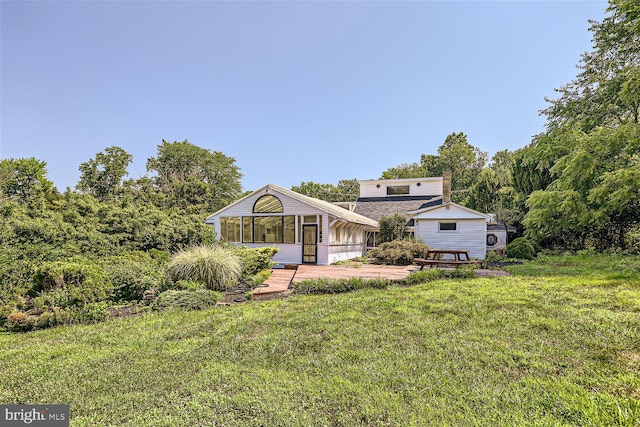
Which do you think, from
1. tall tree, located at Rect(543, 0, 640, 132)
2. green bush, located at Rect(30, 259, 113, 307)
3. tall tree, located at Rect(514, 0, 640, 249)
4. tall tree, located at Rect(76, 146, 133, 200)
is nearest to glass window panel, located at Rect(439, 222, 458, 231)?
tall tree, located at Rect(514, 0, 640, 249)

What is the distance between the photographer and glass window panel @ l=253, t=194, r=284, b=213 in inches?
599

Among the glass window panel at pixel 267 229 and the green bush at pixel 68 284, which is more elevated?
the glass window panel at pixel 267 229

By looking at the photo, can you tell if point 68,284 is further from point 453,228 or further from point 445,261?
point 453,228

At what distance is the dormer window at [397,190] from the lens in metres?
27.1

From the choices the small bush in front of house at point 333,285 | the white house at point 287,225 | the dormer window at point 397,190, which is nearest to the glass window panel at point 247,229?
the white house at point 287,225

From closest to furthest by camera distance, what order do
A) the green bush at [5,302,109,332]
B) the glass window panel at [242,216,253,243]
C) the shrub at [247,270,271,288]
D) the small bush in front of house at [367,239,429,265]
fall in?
the green bush at [5,302,109,332]
the shrub at [247,270,271,288]
the small bush in front of house at [367,239,429,265]
the glass window panel at [242,216,253,243]

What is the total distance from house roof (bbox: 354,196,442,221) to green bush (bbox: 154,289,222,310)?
1783 centimetres

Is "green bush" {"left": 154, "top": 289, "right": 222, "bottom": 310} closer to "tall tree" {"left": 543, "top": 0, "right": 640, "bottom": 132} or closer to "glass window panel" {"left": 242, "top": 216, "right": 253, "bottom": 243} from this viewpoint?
"glass window panel" {"left": 242, "top": 216, "right": 253, "bottom": 243}

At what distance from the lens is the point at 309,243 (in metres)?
14.7

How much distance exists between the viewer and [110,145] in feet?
103

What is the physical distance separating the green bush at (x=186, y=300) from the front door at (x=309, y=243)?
316 inches

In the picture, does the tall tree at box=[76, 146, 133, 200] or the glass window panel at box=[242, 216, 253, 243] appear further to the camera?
the tall tree at box=[76, 146, 133, 200]

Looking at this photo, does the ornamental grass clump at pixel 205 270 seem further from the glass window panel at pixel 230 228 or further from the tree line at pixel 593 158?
the tree line at pixel 593 158

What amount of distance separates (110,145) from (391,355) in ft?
121
